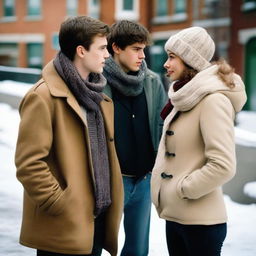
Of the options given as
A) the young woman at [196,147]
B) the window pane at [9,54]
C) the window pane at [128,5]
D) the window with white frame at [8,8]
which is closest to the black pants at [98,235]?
the young woman at [196,147]

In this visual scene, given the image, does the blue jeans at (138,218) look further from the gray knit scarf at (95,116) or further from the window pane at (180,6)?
the window pane at (180,6)

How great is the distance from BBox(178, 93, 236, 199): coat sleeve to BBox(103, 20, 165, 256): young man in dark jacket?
930 mm

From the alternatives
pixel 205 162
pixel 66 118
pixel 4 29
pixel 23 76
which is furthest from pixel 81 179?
pixel 4 29

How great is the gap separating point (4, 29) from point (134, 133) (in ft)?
88.9

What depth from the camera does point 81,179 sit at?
105 inches

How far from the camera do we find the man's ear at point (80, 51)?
106 inches

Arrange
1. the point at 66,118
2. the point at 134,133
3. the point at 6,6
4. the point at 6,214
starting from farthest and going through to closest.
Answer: the point at 6,6 → the point at 6,214 → the point at 134,133 → the point at 66,118

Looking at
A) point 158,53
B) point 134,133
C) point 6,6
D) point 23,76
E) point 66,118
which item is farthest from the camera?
point 6,6

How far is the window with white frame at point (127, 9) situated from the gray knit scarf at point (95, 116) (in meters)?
23.4

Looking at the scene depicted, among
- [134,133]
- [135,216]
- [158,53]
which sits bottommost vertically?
[158,53]

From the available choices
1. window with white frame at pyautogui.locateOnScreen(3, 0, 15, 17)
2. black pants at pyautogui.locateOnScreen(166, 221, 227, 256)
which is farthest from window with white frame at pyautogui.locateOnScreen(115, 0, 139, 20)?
black pants at pyautogui.locateOnScreen(166, 221, 227, 256)

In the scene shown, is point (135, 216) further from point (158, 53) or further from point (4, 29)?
point (4, 29)

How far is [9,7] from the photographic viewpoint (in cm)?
2911

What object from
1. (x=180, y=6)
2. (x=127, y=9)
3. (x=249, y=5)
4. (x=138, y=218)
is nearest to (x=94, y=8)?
(x=127, y=9)
